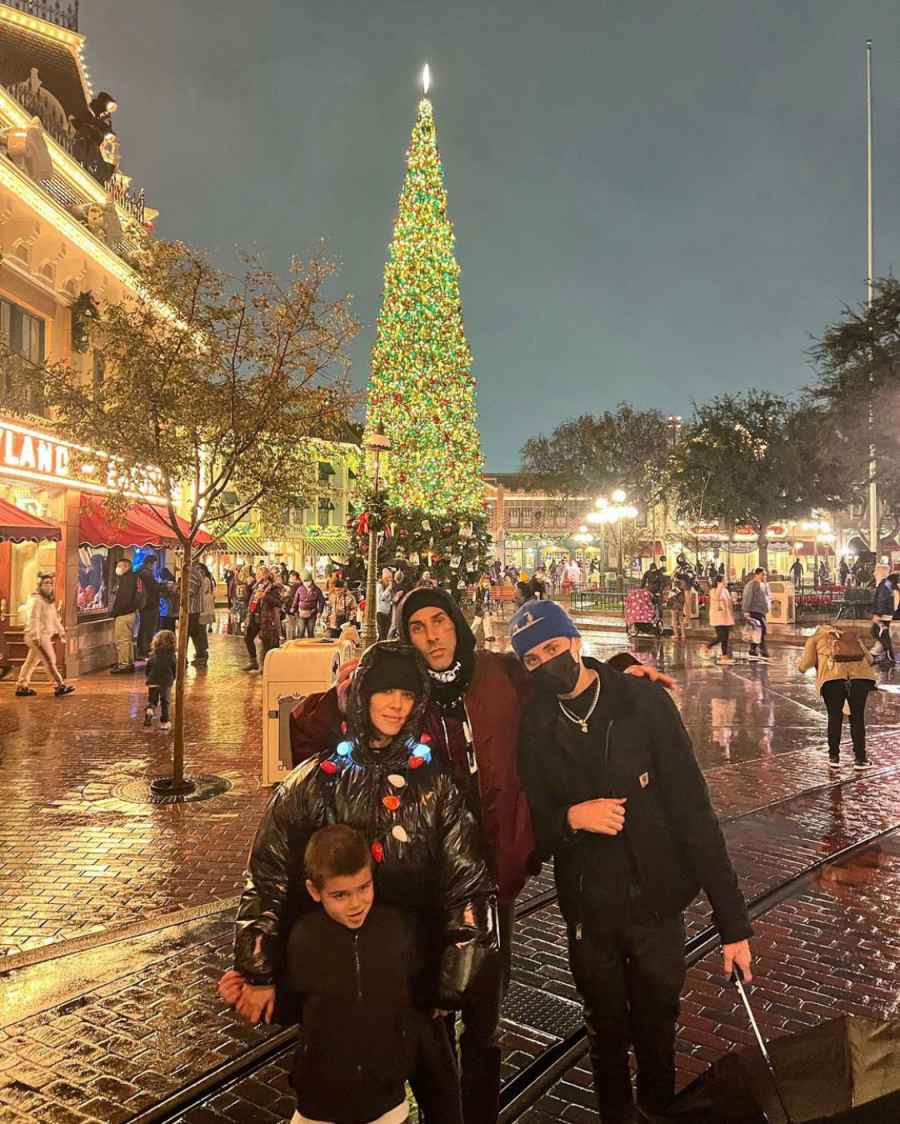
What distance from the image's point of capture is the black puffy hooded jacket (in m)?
2.45

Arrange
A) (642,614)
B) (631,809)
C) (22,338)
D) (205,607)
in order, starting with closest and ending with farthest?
(631,809) → (22,338) → (205,607) → (642,614)

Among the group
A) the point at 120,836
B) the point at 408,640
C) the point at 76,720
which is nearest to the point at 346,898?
the point at 408,640

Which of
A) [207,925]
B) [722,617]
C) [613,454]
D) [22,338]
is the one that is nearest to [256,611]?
[22,338]

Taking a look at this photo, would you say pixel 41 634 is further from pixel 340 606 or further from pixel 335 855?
pixel 335 855

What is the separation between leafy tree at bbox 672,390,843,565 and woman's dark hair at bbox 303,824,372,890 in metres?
35.4

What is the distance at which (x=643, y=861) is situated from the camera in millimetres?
2734

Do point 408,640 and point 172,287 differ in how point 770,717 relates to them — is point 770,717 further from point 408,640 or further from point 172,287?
point 408,640

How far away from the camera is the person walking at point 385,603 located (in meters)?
16.8

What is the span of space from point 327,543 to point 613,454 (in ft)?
63.1

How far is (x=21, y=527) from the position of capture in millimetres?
12797

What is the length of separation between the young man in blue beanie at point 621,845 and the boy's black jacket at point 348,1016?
0.70m

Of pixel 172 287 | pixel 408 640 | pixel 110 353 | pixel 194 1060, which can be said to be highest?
pixel 172 287

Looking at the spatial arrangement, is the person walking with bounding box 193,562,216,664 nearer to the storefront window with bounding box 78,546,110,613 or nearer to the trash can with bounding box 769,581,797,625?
the storefront window with bounding box 78,546,110,613

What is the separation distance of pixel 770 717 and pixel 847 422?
16.8m
